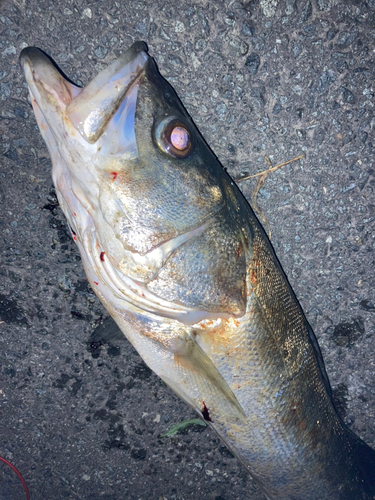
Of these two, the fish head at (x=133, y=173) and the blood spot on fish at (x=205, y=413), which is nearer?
the fish head at (x=133, y=173)

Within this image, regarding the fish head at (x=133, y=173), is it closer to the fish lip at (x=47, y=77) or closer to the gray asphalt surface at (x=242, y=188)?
the fish lip at (x=47, y=77)

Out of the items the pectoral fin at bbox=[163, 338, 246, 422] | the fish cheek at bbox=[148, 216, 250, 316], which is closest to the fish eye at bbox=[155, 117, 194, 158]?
the fish cheek at bbox=[148, 216, 250, 316]

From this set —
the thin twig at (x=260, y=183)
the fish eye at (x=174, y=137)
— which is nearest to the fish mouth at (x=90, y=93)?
the fish eye at (x=174, y=137)

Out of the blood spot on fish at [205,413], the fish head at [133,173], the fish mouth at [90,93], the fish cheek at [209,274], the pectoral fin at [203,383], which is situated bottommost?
the blood spot on fish at [205,413]

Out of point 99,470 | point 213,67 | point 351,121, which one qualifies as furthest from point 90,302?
point 351,121

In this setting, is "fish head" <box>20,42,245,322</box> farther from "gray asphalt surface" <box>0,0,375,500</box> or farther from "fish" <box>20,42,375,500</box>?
"gray asphalt surface" <box>0,0,375,500</box>

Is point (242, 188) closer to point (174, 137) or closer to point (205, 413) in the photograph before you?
point (174, 137)

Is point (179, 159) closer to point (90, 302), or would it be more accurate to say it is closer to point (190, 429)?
point (90, 302)
